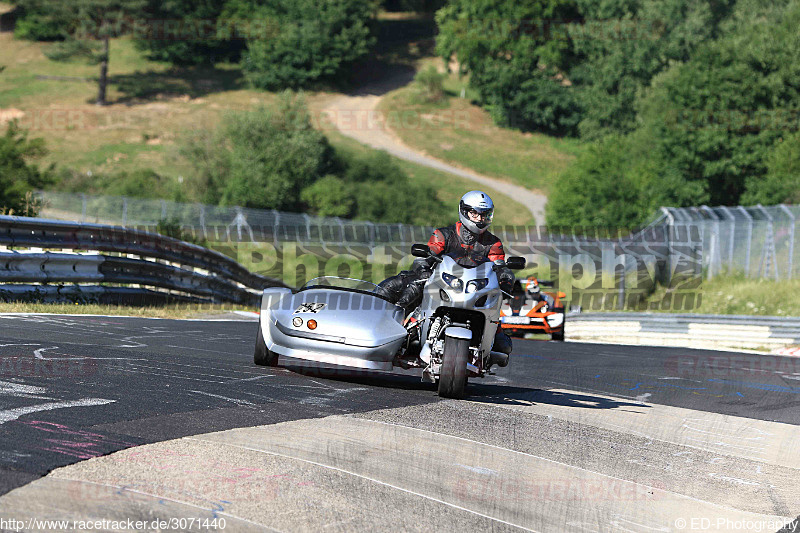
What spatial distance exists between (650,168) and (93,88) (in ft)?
191

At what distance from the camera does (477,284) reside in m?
8.45

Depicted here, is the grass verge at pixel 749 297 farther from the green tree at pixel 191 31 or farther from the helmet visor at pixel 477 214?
the green tree at pixel 191 31

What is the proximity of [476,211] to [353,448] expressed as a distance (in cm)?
346

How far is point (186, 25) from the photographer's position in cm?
10188

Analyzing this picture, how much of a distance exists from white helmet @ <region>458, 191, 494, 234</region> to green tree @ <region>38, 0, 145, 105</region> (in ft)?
288

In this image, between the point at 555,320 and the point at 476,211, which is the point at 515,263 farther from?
the point at 555,320

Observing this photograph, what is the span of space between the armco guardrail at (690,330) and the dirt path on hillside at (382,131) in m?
43.0

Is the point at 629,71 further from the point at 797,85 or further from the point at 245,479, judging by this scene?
the point at 245,479

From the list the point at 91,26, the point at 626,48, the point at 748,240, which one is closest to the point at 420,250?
the point at 748,240

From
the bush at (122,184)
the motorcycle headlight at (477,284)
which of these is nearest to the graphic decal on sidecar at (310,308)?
the motorcycle headlight at (477,284)

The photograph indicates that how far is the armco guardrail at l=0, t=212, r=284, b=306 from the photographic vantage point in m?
14.2

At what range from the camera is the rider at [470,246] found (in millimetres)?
8992

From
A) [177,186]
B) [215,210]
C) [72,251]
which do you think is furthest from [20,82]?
[72,251]

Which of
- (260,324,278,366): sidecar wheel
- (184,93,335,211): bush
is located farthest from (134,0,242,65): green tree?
(260,324,278,366): sidecar wheel
